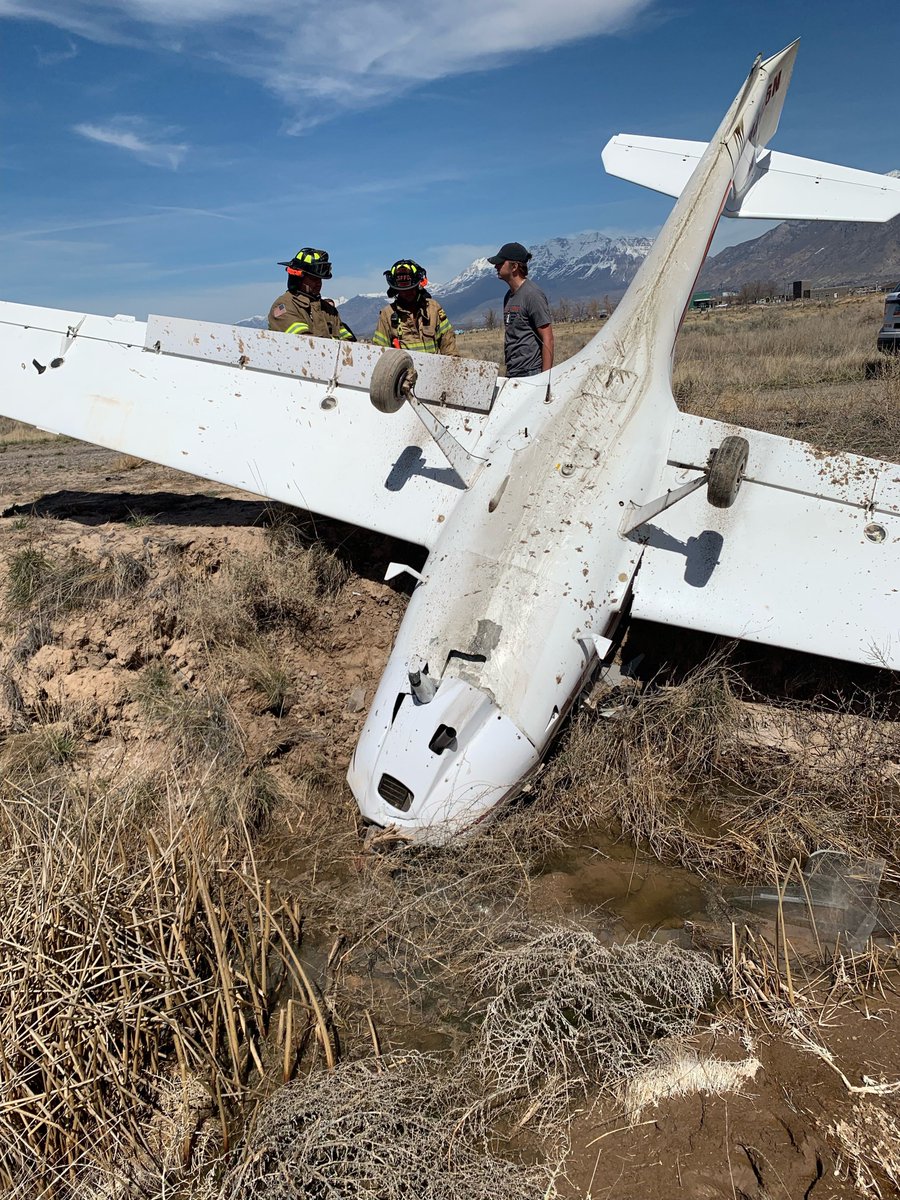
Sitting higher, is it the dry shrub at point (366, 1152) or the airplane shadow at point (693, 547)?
the airplane shadow at point (693, 547)

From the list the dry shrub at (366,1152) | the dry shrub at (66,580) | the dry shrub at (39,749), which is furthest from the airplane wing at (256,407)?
the dry shrub at (366,1152)

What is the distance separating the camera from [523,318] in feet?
25.0

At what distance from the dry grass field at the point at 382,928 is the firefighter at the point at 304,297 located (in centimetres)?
317

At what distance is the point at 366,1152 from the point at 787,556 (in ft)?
14.4

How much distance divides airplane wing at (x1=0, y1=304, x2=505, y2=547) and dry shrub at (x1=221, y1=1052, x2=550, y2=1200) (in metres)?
3.61

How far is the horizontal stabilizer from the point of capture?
25.8 feet

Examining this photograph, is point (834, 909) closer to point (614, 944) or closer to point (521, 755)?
point (614, 944)

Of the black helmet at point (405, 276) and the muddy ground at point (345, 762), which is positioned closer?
the muddy ground at point (345, 762)

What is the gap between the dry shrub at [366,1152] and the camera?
2.29 meters

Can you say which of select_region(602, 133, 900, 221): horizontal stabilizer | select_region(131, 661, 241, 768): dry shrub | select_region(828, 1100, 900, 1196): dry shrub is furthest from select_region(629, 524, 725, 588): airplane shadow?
select_region(602, 133, 900, 221): horizontal stabilizer

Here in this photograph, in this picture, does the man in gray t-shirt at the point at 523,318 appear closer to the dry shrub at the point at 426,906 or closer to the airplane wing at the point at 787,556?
the airplane wing at the point at 787,556

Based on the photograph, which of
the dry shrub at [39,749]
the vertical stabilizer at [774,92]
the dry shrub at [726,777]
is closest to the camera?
the dry shrub at [726,777]

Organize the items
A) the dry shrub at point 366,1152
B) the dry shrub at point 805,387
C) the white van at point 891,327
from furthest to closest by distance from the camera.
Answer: the white van at point 891,327, the dry shrub at point 805,387, the dry shrub at point 366,1152

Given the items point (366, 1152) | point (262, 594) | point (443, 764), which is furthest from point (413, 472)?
point (366, 1152)
